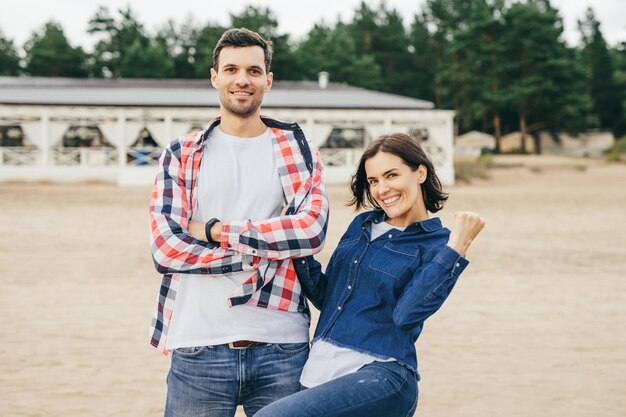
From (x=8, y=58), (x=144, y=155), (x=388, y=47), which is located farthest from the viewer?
(x=388, y=47)

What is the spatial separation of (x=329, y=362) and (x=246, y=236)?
458 millimetres

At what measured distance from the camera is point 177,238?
7.66 ft

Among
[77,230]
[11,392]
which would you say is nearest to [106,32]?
[77,230]

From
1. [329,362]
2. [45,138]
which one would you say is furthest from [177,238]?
[45,138]

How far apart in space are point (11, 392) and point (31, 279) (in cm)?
434

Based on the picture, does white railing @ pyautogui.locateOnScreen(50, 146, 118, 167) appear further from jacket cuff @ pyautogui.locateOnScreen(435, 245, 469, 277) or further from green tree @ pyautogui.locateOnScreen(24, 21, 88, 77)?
green tree @ pyautogui.locateOnScreen(24, 21, 88, 77)

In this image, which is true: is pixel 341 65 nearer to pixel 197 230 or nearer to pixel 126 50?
pixel 126 50

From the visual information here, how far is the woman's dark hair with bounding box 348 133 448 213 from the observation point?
2.37 meters

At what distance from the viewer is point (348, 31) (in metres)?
68.7

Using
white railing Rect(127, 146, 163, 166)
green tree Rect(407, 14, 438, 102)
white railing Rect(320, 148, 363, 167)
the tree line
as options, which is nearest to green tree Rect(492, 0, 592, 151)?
the tree line

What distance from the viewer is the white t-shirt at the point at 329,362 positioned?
2199 mm

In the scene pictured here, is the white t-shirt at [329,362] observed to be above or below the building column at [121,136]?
below

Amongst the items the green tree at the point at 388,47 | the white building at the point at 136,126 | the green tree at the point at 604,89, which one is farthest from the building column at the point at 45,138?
the green tree at the point at 604,89

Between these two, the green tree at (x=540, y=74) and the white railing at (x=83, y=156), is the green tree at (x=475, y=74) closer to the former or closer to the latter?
the green tree at (x=540, y=74)
